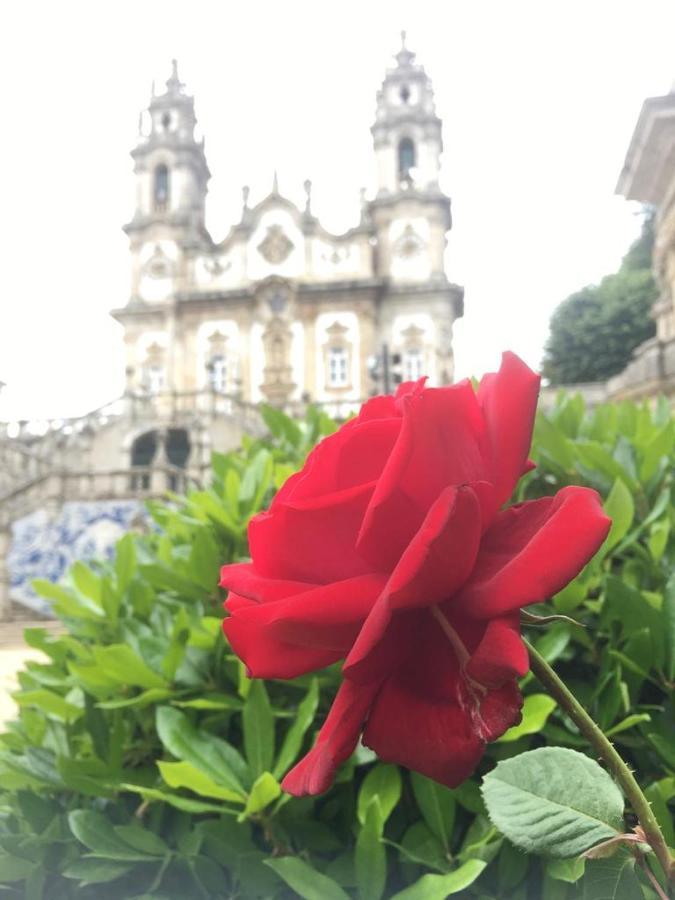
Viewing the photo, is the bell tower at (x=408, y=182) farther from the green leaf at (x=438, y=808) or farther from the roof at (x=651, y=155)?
the green leaf at (x=438, y=808)

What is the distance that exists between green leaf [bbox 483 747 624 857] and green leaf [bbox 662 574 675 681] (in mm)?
417

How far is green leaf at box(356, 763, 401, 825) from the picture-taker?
0.94m

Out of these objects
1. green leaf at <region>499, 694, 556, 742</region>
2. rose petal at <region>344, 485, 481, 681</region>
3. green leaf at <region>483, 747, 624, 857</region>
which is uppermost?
rose petal at <region>344, 485, 481, 681</region>

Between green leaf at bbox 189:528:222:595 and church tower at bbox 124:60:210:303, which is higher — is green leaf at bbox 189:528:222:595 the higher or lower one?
the lower one

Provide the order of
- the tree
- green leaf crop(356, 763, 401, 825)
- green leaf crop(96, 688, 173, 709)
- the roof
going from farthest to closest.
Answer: the tree, the roof, green leaf crop(96, 688, 173, 709), green leaf crop(356, 763, 401, 825)

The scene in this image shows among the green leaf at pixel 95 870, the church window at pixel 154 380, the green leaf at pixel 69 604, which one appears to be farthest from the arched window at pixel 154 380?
the green leaf at pixel 95 870

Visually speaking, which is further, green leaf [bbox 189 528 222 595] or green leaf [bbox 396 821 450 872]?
green leaf [bbox 189 528 222 595]

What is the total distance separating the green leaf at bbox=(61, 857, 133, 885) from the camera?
98 cm

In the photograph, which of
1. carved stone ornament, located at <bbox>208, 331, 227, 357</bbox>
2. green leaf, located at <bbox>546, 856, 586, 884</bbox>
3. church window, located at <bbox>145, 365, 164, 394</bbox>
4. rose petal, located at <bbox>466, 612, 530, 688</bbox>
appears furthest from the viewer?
church window, located at <bbox>145, 365, 164, 394</bbox>

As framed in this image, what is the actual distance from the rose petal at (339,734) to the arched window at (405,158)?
3071 cm

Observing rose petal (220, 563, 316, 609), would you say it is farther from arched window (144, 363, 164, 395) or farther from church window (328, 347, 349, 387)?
arched window (144, 363, 164, 395)

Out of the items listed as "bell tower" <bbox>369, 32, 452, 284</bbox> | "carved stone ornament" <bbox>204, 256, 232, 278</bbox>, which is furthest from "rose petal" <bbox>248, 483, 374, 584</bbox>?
"carved stone ornament" <bbox>204, 256, 232, 278</bbox>

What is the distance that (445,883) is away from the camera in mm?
766

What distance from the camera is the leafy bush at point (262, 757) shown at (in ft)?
2.93
